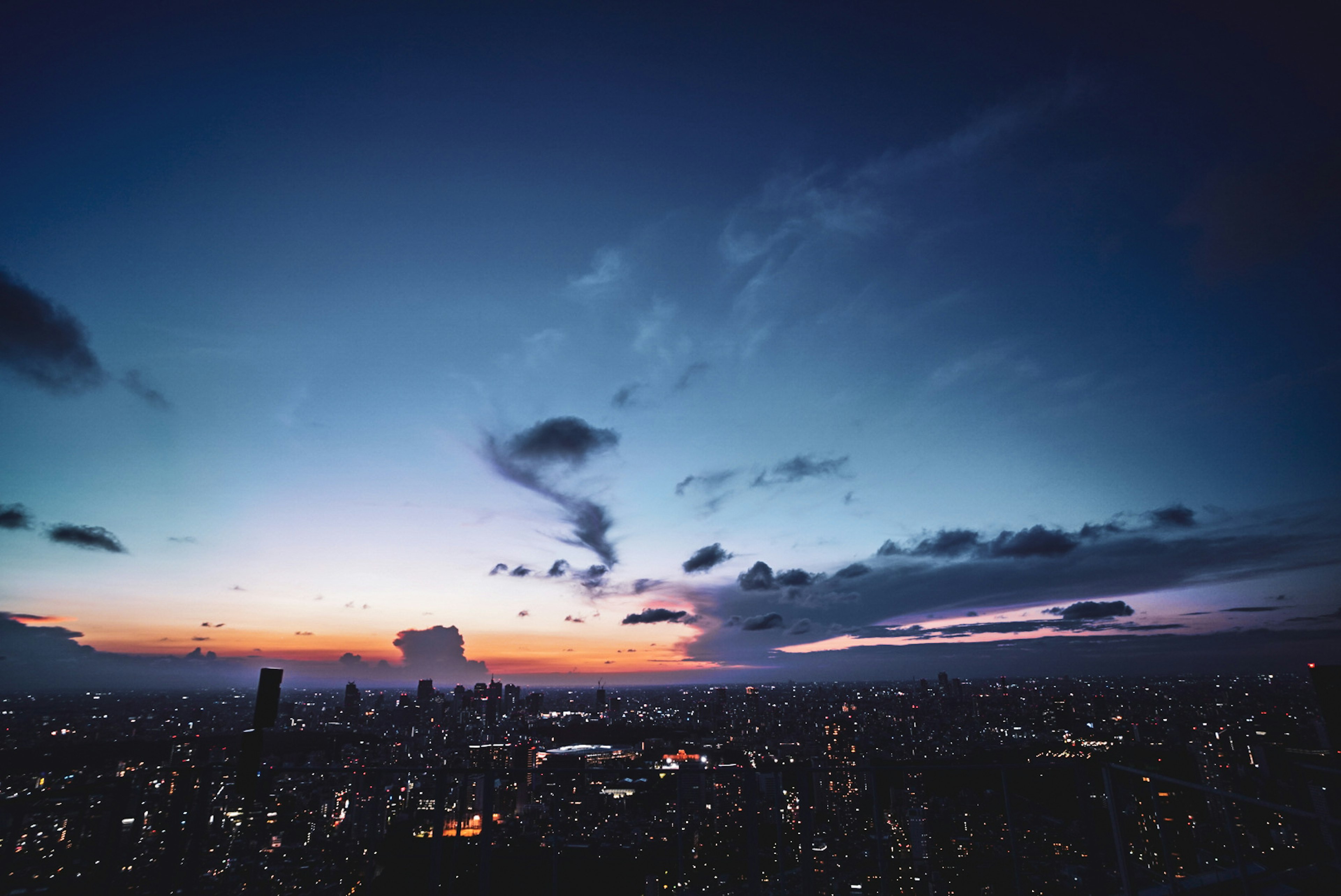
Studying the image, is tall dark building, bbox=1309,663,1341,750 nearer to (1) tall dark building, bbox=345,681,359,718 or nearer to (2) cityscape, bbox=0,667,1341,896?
(2) cityscape, bbox=0,667,1341,896

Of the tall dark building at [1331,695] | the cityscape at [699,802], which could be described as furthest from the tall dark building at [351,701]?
the tall dark building at [1331,695]

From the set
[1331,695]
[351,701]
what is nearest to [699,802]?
[1331,695]

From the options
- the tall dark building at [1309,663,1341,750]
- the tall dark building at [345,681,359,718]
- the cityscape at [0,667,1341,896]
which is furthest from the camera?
the tall dark building at [345,681,359,718]

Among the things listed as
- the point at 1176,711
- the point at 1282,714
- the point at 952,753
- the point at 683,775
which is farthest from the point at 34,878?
the point at 1176,711

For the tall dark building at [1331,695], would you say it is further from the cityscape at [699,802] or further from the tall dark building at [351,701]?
the tall dark building at [351,701]

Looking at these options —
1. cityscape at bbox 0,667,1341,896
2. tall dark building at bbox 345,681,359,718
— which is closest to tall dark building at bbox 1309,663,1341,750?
cityscape at bbox 0,667,1341,896

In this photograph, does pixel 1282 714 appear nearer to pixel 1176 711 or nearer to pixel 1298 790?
pixel 1176 711

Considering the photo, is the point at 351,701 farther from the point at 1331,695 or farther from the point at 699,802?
the point at 1331,695
